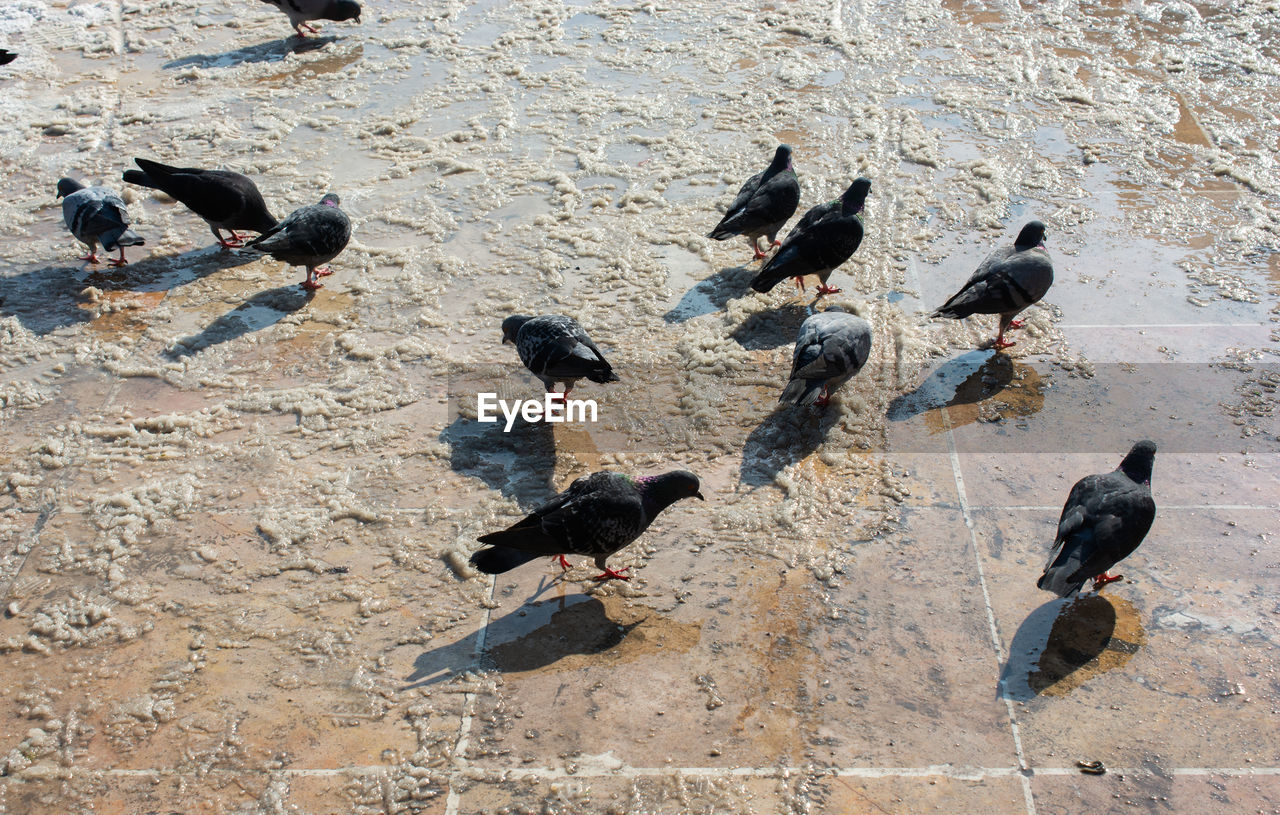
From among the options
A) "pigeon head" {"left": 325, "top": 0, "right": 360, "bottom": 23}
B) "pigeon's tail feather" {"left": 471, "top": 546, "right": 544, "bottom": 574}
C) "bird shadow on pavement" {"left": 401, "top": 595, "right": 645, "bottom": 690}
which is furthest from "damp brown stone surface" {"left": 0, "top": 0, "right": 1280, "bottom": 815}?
"pigeon head" {"left": 325, "top": 0, "right": 360, "bottom": 23}

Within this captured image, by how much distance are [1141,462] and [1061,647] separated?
1.07 metres

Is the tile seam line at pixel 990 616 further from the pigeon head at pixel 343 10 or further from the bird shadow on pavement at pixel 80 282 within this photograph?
the pigeon head at pixel 343 10

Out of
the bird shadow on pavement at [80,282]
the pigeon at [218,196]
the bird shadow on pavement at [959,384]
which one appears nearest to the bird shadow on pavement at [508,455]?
the bird shadow on pavement at [959,384]

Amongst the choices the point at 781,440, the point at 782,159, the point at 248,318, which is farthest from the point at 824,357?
the point at 248,318

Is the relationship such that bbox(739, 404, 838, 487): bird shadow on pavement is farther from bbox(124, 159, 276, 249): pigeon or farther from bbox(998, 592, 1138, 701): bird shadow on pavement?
bbox(124, 159, 276, 249): pigeon

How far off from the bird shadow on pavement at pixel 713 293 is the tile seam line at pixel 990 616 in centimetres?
175

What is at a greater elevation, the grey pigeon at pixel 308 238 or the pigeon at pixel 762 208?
the pigeon at pixel 762 208

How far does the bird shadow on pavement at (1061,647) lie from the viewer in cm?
373

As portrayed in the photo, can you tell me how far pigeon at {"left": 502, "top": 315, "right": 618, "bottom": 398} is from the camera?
493 cm

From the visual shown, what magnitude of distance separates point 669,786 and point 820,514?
5.70ft

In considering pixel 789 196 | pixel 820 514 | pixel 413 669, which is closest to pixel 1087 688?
pixel 820 514

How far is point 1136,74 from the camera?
8.81 meters

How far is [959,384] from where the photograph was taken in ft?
17.9

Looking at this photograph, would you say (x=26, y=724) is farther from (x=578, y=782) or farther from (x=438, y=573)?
(x=578, y=782)
